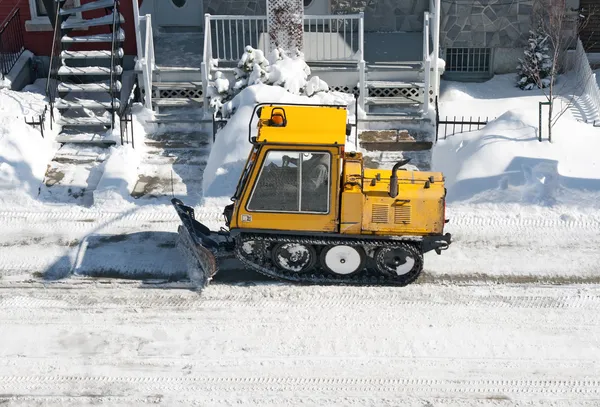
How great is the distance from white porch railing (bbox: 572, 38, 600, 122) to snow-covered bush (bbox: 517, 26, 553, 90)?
597 millimetres

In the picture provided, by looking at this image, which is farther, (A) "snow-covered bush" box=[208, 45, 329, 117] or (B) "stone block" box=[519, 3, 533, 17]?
(B) "stone block" box=[519, 3, 533, 17]

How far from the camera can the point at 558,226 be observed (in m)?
13.6

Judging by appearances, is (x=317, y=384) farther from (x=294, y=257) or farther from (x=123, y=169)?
(x=123, y=169)

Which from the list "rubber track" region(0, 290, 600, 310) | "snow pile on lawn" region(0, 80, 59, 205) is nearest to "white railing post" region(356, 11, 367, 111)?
"snow pile on lawn" region(0, 80, 59, 205)

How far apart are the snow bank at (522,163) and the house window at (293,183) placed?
3.44 metres

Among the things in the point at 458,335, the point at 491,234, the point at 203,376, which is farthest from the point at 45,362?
the point at 491,234

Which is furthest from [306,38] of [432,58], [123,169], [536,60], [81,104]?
[123,169]

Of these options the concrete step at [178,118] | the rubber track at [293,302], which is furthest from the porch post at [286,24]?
the rubber track at [293,302]

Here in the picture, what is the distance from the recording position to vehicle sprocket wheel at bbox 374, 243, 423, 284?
12.0m

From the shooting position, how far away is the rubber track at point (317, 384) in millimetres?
10281

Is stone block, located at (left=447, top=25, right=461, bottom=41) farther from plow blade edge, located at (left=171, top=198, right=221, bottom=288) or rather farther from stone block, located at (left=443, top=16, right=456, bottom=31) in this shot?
plow blade edge, located at (left=171, top=198, right=221, bottom=288)

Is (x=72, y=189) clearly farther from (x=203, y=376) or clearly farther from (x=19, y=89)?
(x=203, y=376)

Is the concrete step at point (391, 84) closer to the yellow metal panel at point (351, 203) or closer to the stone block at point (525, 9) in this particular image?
the stone block at point (525, 9)

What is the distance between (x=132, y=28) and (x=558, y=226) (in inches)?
386
